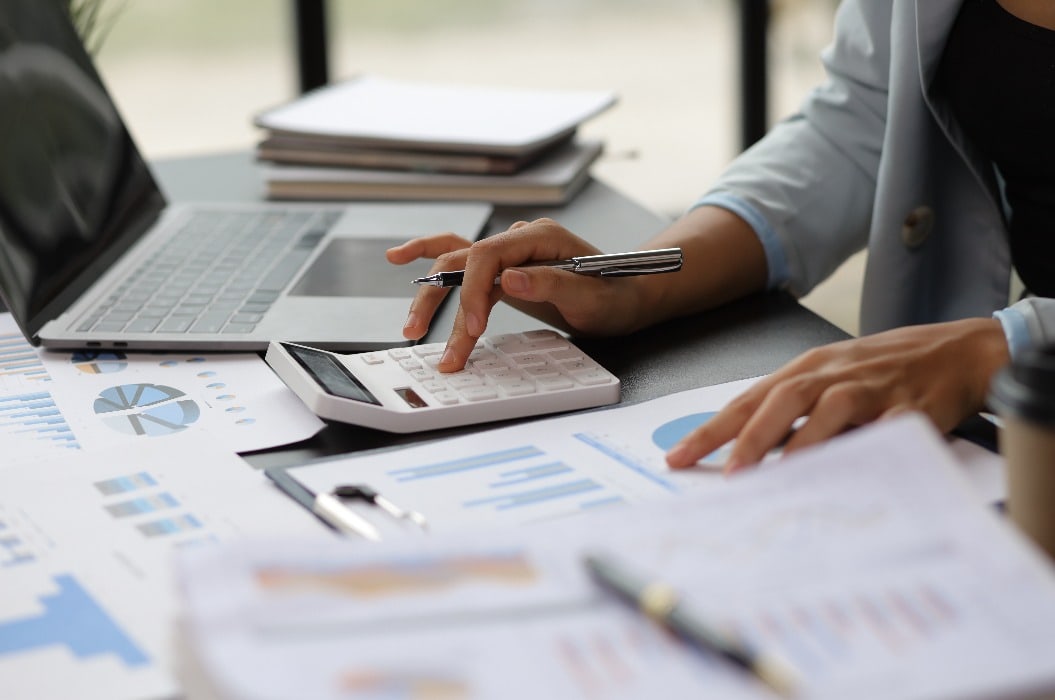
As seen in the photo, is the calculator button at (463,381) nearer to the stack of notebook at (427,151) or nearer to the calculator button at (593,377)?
the calculator button at (593,377)

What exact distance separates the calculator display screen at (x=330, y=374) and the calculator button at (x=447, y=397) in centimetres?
4

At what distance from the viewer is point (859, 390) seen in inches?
25.7

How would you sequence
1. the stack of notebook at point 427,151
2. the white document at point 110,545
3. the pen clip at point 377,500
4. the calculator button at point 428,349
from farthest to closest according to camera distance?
the stack of notebook at point 427,151
the calculator button at point 428,349
the pen clip at point 377,500
the white document at point 110,545

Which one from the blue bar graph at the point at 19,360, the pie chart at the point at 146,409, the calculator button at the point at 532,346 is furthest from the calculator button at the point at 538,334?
the blue bar graph at the point at 19,360

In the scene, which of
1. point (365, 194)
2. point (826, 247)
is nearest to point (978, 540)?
point (826, 247)

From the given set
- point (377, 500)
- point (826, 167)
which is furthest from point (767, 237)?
point (377, 500)

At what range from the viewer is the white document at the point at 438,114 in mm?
1300

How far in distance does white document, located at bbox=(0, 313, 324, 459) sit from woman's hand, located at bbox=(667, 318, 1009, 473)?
0.26m

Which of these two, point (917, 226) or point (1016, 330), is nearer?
point (1016, 330)

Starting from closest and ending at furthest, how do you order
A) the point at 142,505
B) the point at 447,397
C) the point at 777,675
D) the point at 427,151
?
the point at 777,675 → the point at 142,505 → the point at 447,397 → the point at 427,151

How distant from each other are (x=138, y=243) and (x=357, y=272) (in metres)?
0.23

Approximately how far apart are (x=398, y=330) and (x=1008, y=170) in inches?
22.1

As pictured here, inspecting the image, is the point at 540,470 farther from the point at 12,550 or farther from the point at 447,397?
the point at 12,550

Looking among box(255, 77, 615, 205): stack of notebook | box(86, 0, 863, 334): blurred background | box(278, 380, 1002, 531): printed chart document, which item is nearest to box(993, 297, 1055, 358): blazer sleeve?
box(278, 380, 1002, 531): printed chart document
